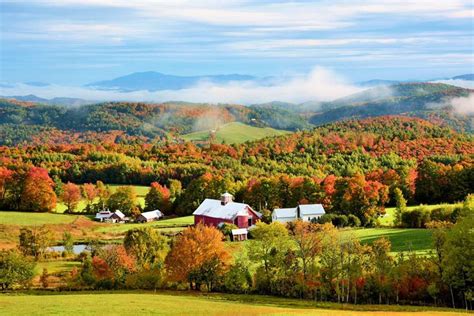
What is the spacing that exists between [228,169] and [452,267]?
89.5 meters

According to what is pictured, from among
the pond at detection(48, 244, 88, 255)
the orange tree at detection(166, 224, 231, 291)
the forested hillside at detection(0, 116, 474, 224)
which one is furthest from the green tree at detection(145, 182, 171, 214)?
the orange tree at detection(166, 224, 231, 291)

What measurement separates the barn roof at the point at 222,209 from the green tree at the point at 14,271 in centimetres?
3557

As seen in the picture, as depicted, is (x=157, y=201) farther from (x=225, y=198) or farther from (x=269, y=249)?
(x=269, y=249)

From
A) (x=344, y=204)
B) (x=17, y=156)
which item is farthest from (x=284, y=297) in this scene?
(x=17, y=156)

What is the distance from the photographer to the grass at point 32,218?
280 ft

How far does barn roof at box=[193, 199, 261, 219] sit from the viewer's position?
269ft

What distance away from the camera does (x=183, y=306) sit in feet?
120

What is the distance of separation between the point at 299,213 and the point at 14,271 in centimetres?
4201

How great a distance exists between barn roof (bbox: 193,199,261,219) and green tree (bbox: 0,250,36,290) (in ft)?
117

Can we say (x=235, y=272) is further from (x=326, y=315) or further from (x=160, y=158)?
(x=160, y=158)

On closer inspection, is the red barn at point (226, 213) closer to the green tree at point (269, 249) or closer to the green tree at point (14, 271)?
the green tree at point (269, 249)

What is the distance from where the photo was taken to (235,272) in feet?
153

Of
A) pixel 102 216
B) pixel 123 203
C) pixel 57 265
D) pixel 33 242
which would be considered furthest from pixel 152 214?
pixel 57 265

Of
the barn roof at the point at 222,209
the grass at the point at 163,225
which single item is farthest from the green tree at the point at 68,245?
the barn roof at the point at 222,209
